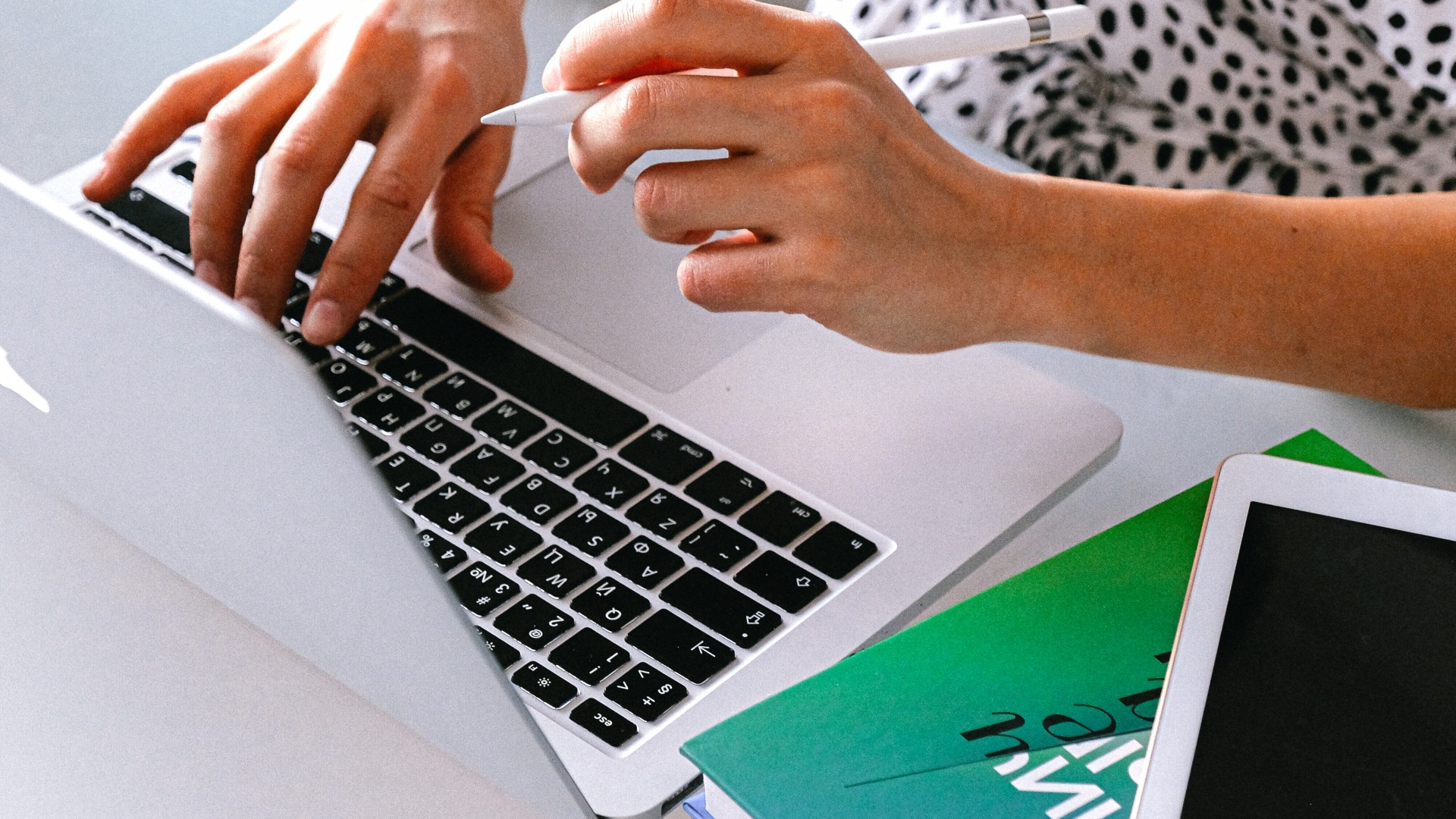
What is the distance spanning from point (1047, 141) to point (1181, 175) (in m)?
0.09

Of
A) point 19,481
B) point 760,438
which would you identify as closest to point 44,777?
point 19,481

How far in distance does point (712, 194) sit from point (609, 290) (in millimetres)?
153

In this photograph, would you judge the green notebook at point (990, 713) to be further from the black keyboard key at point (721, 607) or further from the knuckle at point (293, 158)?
the knuckle at point (293, 158)

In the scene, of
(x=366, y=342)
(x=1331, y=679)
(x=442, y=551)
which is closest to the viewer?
(x=1331, y=679)

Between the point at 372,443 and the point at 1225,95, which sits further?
the point at 1225,95

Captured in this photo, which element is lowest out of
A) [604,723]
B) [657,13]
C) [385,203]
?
[604,723]

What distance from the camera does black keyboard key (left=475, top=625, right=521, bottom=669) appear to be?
0.46 m

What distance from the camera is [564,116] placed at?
20.4 inches

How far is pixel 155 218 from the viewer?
0.68 meters

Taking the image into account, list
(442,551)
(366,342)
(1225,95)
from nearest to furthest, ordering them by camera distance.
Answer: (442,551) < (366,342) < (1225,95)

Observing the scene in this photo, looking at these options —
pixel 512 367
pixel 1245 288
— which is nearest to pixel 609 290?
pixel 512 367

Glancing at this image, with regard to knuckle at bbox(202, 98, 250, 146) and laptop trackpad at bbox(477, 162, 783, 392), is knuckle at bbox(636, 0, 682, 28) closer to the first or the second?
laptop trackpad at bbox(477, 162, 783, 392)

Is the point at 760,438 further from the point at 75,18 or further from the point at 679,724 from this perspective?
the point at 75,18

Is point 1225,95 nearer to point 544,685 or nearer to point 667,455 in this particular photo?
point 667,455
